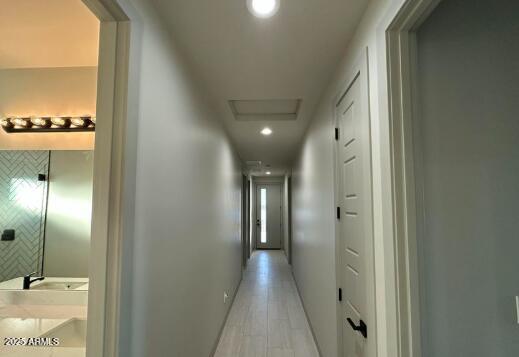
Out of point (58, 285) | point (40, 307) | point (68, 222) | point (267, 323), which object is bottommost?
point (267, 323)

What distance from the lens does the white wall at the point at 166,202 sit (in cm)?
115

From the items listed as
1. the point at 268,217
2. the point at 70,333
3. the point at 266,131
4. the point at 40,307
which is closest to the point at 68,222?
the point at 40,307

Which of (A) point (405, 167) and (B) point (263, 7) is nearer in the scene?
(A) point (405, 167)

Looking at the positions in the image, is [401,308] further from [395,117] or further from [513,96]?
[513,96]

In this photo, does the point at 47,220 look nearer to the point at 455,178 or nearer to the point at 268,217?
the point at 455,178

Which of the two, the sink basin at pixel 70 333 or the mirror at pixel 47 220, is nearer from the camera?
the sink basin at pixel 70 333

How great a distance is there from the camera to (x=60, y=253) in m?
1.96

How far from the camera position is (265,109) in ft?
10.3

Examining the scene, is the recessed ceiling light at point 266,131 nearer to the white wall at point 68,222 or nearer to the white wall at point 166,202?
the white wall at point 166,202

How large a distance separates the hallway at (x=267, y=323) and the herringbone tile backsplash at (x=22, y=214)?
190 centimetres

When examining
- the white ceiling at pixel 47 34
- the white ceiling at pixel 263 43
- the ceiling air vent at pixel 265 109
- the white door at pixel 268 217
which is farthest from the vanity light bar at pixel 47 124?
the white door at pixel 268 217

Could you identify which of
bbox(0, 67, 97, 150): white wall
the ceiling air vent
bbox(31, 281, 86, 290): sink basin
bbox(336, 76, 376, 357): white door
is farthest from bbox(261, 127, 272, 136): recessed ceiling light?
bbox(31, 281, 86, 290): sink basin

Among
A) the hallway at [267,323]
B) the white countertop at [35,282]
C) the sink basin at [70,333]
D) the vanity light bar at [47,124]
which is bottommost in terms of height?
the hallway at [267,323]

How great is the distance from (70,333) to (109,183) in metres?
1.35
